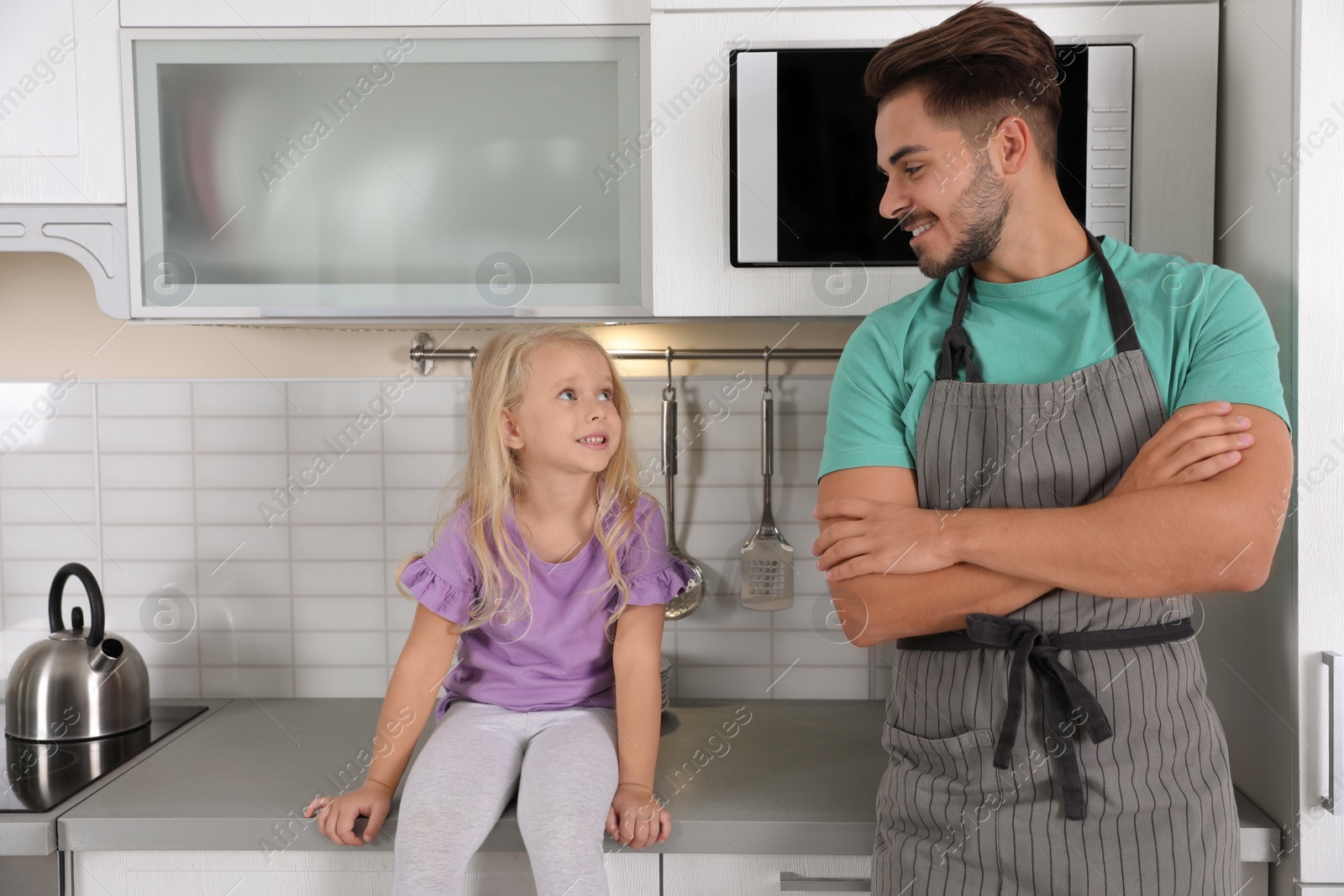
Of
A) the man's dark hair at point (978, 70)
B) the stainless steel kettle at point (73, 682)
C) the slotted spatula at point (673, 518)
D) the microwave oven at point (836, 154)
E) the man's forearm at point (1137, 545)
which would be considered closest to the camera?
the man's forearm at point (1137, 545)

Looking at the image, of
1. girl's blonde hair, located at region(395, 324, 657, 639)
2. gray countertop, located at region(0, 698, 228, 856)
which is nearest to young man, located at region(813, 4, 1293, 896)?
girl's blonde hair, located at region(395, 324, 657, 639)

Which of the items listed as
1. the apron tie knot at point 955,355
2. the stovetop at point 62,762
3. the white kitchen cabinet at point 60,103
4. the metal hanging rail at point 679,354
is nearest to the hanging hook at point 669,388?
the metal hanging rail at point 679,354

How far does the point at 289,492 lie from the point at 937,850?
3.77 ft

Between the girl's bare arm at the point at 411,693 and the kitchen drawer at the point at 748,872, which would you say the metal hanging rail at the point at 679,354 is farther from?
the kitchen drawer at the point at 748,872

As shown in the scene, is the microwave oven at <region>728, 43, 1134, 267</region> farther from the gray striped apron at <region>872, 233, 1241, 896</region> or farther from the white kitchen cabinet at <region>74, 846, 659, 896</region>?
the white kitchen cabinet at <region>74, 846, 659, 896</region>

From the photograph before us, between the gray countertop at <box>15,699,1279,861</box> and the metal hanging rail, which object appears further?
the metal hanging rail

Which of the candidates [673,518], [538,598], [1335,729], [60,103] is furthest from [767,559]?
[60,103]

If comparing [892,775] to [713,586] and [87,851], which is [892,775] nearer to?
[713,586]

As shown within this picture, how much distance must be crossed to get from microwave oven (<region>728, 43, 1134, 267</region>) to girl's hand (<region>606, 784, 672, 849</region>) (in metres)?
0.68

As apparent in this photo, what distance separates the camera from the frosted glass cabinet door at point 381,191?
1316 millimetres

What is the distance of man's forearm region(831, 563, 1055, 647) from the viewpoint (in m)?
0.96

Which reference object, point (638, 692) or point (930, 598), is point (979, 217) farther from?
point (638, 692)

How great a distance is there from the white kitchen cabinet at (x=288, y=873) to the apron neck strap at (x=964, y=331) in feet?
2.17

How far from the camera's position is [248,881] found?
3.83ft
